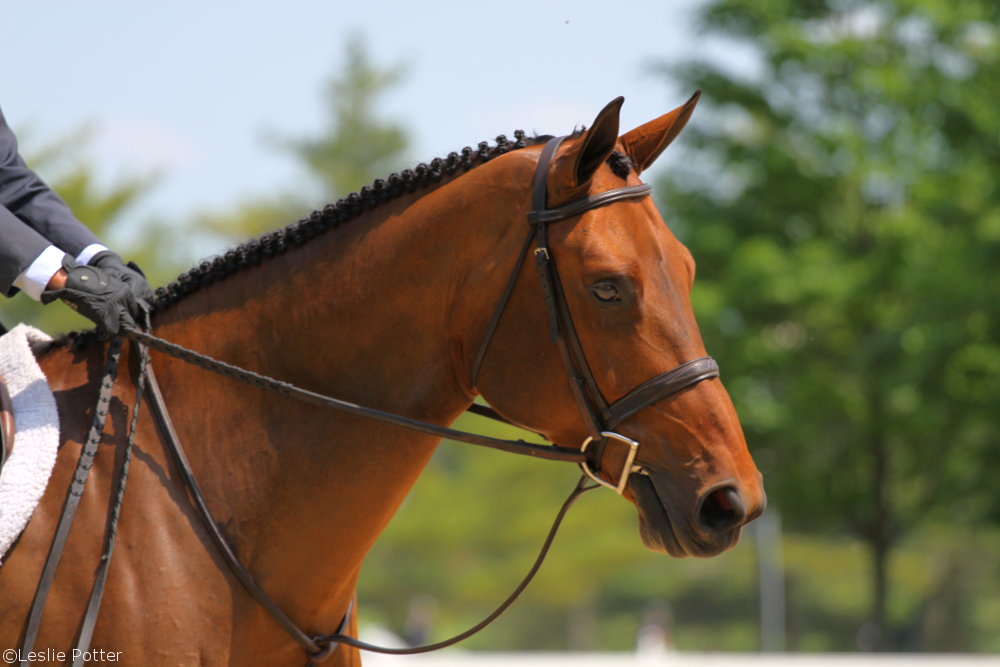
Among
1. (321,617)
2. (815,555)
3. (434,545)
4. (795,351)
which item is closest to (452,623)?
(434,545)

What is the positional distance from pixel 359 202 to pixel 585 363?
0.89 meters

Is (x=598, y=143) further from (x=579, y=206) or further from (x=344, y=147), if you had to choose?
(x=344, y=147)

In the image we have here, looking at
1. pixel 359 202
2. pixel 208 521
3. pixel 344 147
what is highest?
pixel 344 147

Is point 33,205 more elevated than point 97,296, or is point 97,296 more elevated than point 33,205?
point 33,205

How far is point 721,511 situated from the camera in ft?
10.1

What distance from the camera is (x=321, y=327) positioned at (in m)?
3.40

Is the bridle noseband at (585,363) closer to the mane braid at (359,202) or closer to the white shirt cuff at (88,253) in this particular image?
the mane braid at (359,202)

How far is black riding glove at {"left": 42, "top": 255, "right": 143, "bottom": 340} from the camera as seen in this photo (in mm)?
3238

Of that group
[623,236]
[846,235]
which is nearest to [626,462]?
[623,236]

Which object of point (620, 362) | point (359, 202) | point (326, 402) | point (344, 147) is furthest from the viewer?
point (344, 147)

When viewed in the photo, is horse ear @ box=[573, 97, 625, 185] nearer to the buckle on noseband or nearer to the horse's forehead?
the horse's forehead

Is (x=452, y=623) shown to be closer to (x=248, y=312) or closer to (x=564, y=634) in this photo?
(x=564, y=634)

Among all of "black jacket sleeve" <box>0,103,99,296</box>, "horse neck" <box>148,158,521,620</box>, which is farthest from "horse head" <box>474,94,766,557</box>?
"black jacket sleeve" <box>0,103,99,296</box>

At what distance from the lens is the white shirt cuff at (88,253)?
349 centimetres
